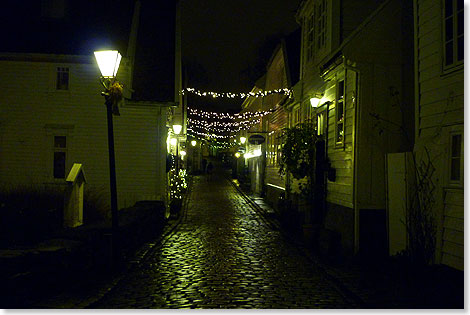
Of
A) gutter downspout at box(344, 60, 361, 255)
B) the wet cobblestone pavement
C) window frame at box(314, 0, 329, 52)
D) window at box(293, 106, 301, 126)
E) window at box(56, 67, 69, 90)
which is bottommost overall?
the wet cobblestone pavement

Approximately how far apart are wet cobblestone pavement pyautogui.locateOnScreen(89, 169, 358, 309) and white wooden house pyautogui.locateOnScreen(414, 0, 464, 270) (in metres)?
1.93

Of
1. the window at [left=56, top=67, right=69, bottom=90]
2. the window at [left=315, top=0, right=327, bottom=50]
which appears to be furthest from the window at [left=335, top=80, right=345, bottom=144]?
the window at [left=56, top=67, right=69, bottom=90]

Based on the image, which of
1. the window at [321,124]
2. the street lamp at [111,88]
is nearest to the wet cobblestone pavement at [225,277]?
the street lamp at [111,88]

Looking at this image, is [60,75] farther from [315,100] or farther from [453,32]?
[453,32]

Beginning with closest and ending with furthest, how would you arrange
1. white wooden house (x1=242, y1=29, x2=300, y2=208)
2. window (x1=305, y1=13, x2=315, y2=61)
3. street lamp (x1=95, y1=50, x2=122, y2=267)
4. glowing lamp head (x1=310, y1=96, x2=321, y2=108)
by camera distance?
1. street lamp (x1=95, y1=50, x2=122, y2=267)
2. glowing lamp head (x1=310, y1=96, x2=321, y2=108)
3. window (x1=305, y1=13, x2=315, y2=61)
4. white wooden house (x1=242, y1=29, x2=300, y2=208)

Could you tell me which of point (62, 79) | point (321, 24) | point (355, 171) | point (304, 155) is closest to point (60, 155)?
point (62, 79)

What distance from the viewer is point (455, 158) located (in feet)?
26.8

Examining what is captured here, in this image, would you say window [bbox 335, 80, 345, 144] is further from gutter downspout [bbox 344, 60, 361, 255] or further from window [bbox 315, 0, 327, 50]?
window [bbox 315, 0, 327, 50]

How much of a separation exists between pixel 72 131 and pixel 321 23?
10.0 meters

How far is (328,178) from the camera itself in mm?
14133

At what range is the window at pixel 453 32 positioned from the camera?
811 cm

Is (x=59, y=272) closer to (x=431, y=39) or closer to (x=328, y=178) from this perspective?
(x=431, y=39)

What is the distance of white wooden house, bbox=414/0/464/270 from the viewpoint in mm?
7945

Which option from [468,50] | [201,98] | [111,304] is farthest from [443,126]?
[201,98]
